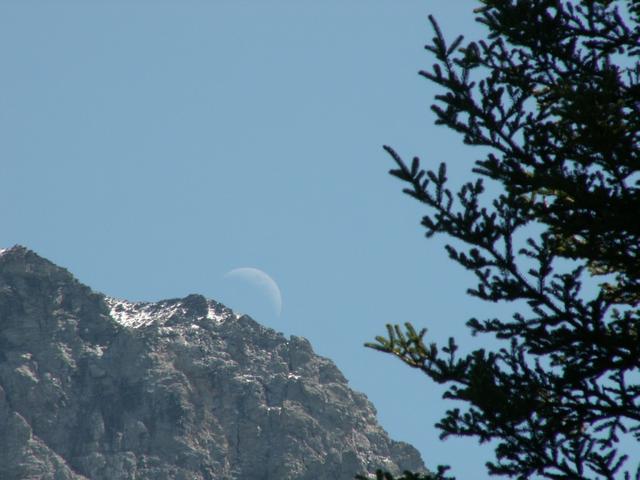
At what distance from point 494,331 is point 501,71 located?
469 cm

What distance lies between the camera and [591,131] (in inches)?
638

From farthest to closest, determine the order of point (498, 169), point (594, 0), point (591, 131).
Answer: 1. point (594, 0)
2. point (498, 169)
3. point (591, 131)

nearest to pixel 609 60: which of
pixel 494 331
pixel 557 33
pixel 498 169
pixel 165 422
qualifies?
pixel 557 33

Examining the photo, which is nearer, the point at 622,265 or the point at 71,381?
the point at 622,265

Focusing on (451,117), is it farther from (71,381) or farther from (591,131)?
(71,381)

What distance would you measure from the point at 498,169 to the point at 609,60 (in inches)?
119

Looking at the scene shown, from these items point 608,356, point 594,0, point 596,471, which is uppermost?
point 594,0

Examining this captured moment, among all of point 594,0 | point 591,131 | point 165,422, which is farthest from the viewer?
point 165,422

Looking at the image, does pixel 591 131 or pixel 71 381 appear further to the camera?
pixel 71 381

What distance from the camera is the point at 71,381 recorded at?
19712cm

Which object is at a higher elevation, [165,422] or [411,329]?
[165,422]

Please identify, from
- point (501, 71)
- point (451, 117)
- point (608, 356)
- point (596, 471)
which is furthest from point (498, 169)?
point (596, 471)

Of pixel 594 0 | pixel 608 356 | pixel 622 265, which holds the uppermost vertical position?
pixel 594 0

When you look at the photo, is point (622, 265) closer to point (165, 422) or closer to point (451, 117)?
point (451, 117)
